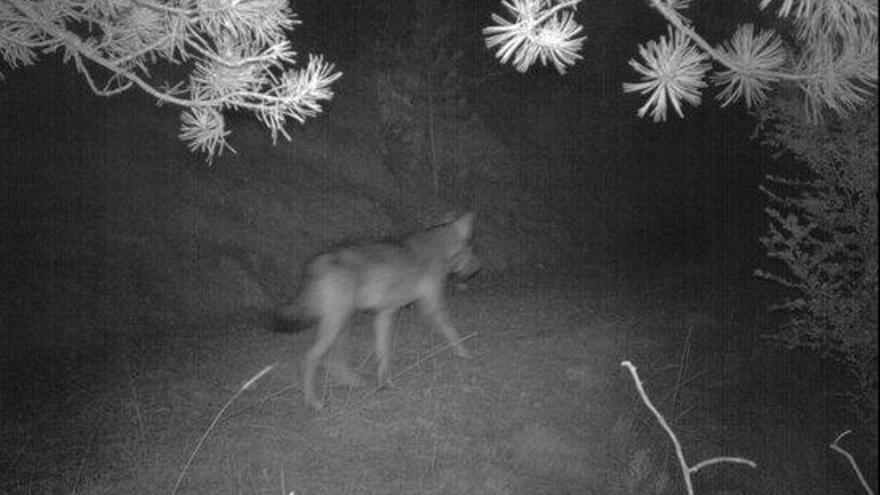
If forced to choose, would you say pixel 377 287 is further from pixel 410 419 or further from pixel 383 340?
pixel 410 419

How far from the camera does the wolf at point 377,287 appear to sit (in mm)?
Result: 6242

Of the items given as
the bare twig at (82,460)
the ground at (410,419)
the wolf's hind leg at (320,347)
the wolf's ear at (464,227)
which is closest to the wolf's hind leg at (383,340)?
the ground at (410,419)

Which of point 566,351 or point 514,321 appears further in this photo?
point 514,321

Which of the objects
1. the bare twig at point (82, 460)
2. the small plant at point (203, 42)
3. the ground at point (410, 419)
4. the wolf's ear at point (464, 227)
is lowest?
the ground at point (410, 419)

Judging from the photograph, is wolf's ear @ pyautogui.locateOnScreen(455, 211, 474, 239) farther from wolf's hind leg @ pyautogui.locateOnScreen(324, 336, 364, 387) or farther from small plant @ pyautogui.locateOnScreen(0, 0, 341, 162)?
small plant @ pyautogui.locateOnScreen(0, 0, 341, 162)

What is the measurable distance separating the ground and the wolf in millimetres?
356

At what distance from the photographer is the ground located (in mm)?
5324

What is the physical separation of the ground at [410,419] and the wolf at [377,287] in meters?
0.36

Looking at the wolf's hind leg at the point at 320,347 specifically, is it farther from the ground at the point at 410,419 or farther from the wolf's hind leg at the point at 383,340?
the wolf's hind leg at the point at 383,340

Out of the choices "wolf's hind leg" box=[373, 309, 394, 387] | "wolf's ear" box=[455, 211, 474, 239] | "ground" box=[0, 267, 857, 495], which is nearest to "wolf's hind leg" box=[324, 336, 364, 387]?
"ground" box=[0, 267, 857, 495]

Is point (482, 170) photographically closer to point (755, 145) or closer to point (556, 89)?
point (556, 89)

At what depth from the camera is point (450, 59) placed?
13906mm

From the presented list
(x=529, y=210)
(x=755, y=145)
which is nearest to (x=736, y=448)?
(x=529, y=210)

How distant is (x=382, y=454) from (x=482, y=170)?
9765 millimetres
